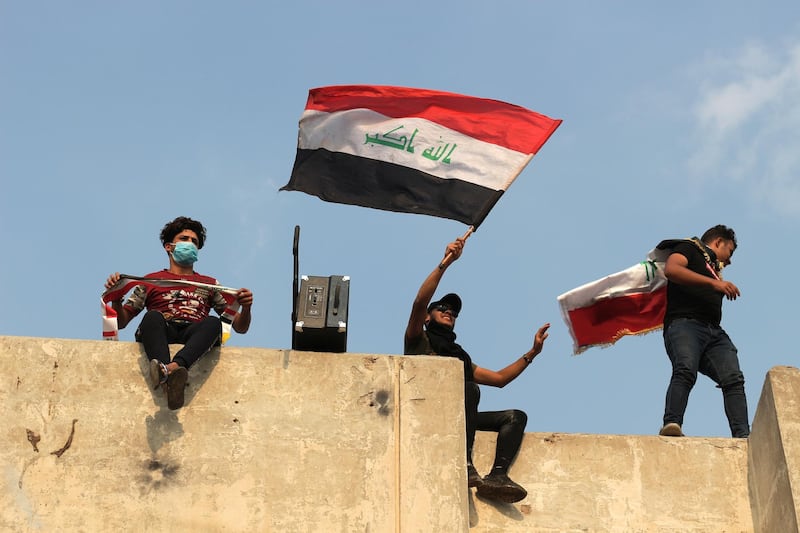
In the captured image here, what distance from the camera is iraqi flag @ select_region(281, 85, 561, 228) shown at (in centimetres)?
1216

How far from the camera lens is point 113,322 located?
10.2 metres

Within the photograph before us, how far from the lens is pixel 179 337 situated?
32.6 ft

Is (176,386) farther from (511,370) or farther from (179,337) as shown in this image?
(511,370)

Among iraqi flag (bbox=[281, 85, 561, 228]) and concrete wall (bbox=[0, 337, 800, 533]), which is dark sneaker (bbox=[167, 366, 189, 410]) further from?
iraqi flag (bbox=[281, 85, 561, 228])

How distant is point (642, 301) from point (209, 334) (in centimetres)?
451

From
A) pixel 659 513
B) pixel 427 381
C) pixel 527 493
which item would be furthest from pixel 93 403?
pixel 659 513

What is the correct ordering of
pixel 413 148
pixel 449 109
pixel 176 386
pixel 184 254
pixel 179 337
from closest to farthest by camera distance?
pixel 176 386 < pixel 179 337 < pixel 184 254 < pixel 413 148 < pixel 449 109

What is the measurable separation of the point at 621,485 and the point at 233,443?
8.56ft

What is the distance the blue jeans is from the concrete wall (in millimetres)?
599

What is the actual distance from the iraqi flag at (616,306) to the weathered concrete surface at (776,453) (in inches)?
107

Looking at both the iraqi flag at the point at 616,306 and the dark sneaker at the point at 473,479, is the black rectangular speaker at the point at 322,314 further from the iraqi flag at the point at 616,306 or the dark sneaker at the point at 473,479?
Answer: the iraqi flag at the point at 616,306

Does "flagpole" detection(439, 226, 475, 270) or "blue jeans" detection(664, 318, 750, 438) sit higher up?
"flagpole" detection(439, 226, 475, 270)

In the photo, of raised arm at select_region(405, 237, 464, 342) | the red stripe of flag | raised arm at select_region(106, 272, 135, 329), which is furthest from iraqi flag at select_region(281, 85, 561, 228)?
raised arm at select_region(106, 272, 135, 329)

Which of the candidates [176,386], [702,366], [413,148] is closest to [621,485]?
[702,366]
